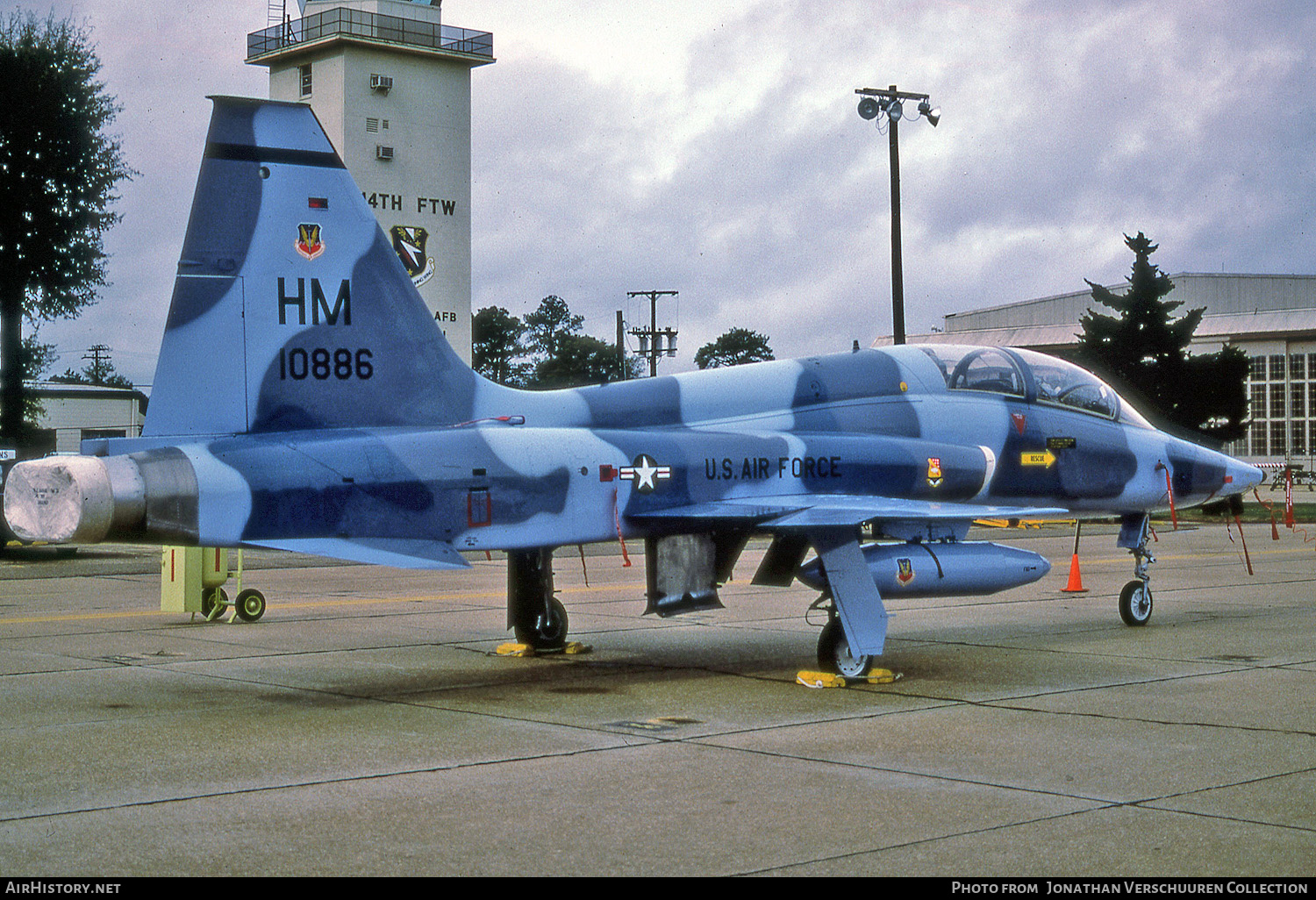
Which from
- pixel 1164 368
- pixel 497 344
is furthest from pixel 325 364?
pixel 497 344

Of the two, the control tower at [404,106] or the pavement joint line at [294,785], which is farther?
the control tower at [404,106]

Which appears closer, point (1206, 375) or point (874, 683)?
point (874, 683)

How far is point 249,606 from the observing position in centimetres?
1585

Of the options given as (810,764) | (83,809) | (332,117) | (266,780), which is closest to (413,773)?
(266,780)

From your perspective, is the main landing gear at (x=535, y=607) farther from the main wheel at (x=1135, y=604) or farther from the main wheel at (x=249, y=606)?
the main wheel at (x=1135, y=604)

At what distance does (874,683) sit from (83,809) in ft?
20.4

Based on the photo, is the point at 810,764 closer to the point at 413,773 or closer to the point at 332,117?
the point at 413,773

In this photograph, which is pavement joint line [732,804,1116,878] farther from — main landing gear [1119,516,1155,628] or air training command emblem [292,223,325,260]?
main landing gear [1119,516,1155,628]

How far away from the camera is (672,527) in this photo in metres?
11.1

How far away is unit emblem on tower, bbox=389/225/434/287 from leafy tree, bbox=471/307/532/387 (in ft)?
123

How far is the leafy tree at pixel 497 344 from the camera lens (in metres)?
96.9

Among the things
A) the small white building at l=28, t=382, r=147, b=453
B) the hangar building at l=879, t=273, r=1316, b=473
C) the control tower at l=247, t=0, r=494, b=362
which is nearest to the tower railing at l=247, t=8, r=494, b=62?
the control tower at l=247, t=0, r=494, b=362

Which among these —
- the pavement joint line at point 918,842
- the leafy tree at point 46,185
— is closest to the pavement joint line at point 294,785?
the pavement joint line at point 918,842

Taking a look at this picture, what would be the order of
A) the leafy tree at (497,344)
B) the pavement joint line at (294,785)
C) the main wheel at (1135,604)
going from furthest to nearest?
the leafy tree at (497,344), the main wheel at (1135,604), the pavement joint line at (294,785)
